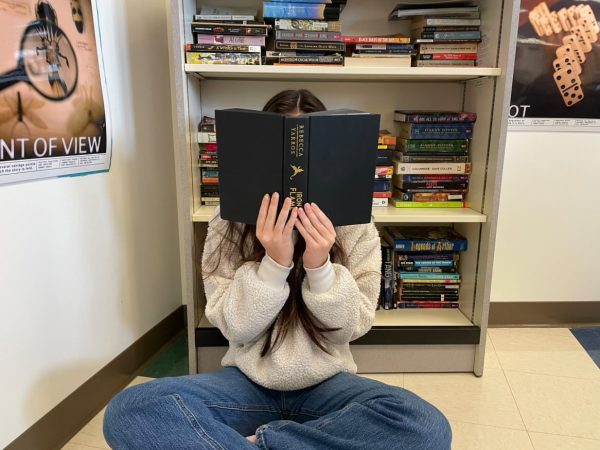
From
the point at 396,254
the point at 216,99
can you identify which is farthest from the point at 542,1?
the point at 216,99

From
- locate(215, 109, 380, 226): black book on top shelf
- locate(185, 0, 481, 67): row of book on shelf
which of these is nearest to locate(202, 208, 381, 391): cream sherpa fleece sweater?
locate(215, 109, 380, 226): black book on top shelf

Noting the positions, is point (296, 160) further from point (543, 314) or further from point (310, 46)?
point (543, 314)

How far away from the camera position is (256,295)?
774 millimetres

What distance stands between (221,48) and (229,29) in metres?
0.05

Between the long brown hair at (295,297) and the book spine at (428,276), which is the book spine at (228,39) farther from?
the book spine at (428,276)

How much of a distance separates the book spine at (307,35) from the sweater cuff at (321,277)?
2.02 ft

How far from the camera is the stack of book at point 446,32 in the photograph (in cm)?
117

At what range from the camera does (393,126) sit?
1384 mm

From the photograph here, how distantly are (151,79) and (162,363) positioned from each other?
817 mm

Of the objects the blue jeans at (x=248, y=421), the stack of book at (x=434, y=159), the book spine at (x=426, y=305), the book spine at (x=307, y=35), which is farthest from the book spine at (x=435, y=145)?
the blue jeans at (x=248, y=421)

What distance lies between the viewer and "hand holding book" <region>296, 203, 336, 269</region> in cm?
74

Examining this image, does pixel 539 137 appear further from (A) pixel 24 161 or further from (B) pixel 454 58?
(A) pixel 24 161

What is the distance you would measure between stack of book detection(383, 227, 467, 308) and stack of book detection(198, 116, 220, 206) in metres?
0.54

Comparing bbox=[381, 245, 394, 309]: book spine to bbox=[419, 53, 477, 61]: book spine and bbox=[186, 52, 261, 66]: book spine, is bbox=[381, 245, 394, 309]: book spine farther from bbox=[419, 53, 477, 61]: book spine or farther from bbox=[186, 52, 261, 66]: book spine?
bbox=[186, 52, 261, 66]: book spine
